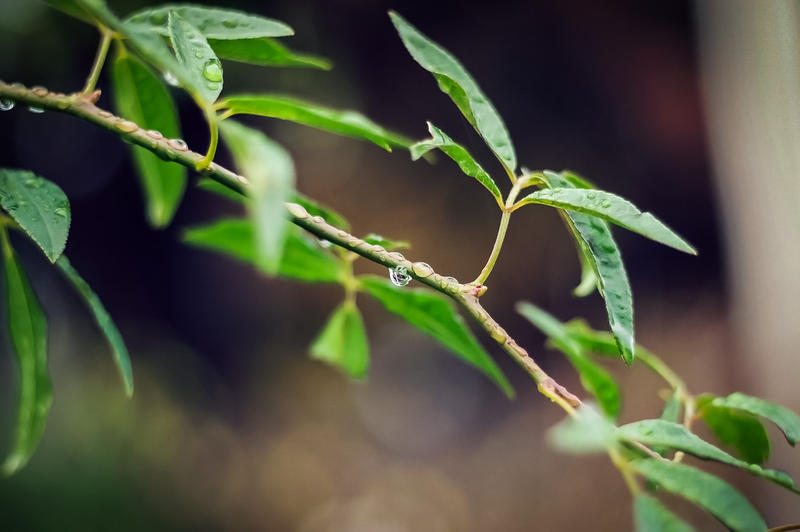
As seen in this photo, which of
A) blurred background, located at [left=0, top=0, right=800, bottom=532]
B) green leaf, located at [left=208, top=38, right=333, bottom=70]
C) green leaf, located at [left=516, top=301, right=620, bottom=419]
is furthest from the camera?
blurred background, located at [left=0, top=0, right=800, bottom=532]

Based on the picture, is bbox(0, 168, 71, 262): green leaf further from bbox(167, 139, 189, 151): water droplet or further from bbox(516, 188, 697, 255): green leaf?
bbox(516, 188, 697, 255): green leaf

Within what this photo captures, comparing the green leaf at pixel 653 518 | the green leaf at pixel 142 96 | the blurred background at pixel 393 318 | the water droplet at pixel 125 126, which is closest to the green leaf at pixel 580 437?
the green leaf at pixel 653 518

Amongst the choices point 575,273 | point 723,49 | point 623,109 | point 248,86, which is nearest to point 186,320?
point 248,86

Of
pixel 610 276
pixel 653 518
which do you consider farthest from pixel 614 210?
pixel 653 518

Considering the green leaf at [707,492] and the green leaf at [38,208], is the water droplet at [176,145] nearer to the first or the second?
the green leaf at [38,208]

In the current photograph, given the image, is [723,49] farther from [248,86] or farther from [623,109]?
[248,86]

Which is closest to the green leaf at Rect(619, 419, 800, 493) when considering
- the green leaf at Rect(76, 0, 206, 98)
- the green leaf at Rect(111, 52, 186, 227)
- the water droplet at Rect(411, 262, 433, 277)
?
the water droplet at Rect(411, 262, 433, 277)
